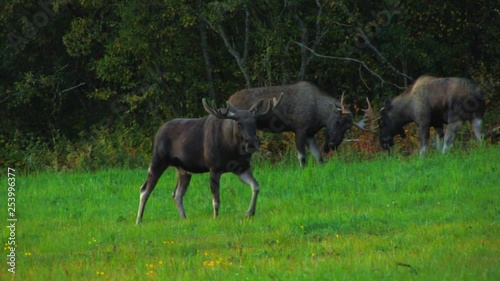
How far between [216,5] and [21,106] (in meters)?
10.7

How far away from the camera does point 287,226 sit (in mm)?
14734

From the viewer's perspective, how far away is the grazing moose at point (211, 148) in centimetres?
1652

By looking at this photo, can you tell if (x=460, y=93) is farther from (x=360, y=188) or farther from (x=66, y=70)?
(x=66, y=70)

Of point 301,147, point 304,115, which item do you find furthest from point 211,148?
point 304,115

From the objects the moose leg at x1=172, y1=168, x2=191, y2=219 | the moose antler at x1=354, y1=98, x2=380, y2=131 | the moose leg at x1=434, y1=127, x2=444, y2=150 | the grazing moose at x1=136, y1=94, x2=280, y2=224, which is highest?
the grazing moose at x1=136, y1=94, x2=280, y2=224

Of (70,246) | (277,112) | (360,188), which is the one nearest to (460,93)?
(277,112)

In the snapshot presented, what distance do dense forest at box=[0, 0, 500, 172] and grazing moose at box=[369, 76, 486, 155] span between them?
167 inches

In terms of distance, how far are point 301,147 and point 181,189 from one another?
7003 millimetres

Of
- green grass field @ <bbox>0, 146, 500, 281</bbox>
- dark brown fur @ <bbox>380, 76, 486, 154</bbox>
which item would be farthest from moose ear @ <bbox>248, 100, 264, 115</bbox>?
dark brown fur @ <bbox>380, 76, 486, 154</bbox>

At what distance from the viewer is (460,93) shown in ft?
77.3

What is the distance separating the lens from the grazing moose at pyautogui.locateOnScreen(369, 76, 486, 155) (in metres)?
23.5

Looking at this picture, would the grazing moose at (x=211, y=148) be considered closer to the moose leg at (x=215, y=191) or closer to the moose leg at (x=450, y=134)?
the moose leg at (x=215, y=191)

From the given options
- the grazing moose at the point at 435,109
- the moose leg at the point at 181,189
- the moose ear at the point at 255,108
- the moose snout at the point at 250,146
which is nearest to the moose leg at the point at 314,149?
the grazing moose at the point at 435,109

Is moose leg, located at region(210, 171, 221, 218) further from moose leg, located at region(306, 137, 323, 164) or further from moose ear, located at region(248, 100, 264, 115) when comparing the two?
moose leg, located at region(306, 137, 323, 164)
